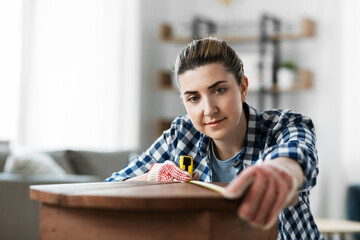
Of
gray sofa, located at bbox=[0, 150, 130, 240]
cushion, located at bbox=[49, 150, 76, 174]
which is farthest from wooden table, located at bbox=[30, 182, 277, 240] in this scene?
cushion, located at bbox=[49, 150, 76, 174]

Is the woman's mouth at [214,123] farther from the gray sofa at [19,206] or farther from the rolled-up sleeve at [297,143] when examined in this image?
the gray sofa at [19,206]

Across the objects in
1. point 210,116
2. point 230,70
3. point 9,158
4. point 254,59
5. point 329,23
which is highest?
point 329,23

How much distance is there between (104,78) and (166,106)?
98 cm

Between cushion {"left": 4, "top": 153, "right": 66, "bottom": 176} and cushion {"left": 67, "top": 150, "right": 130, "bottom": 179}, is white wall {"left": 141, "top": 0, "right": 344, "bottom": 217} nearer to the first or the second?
cushion {"left": 67, "top": 150, "right": 130, "bottom": 179}

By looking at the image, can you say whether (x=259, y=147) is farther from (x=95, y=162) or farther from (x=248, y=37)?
(x=248, y=37)

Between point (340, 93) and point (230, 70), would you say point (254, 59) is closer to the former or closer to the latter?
point (340, 93)

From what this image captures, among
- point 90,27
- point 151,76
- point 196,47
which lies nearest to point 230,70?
point 196,47

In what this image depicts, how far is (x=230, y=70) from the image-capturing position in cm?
149

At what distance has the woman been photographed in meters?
1.23

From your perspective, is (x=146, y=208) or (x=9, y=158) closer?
(x=146, y=208)

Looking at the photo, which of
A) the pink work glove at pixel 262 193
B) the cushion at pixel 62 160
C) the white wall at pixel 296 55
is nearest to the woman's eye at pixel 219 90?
the pink work glove at pixel 262 193

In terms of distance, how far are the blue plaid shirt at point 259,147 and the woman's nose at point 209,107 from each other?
7.1 inches

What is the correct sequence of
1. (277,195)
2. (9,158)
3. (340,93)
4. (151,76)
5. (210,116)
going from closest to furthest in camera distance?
(277,195) → (210,116) → (9,158) → (340,93) → (151,76)

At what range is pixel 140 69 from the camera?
511 cm
